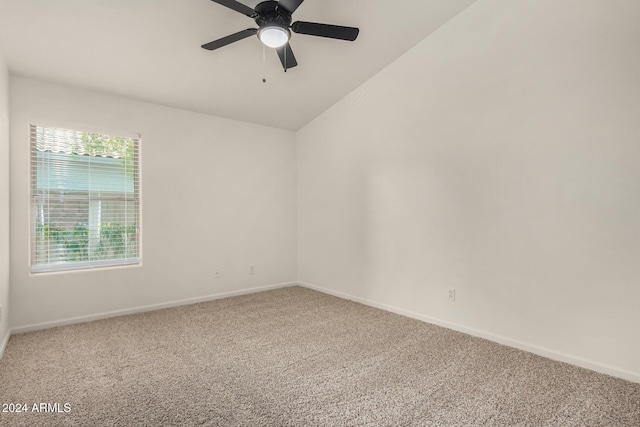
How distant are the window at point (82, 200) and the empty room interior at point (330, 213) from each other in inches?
0.9

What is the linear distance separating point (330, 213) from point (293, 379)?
2.66 m

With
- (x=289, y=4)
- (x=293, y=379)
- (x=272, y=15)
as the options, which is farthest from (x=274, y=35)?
(x=293, y=379)

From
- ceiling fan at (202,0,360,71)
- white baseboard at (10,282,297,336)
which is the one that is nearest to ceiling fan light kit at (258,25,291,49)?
ceiling fan at (202,0,360,71)

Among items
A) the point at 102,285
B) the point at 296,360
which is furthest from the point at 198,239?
the point at 296,360

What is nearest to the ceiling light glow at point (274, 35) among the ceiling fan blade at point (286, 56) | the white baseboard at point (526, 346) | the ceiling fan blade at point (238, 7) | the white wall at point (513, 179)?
the ceiling fan blade at point (238, 7)

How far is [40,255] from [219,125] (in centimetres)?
247

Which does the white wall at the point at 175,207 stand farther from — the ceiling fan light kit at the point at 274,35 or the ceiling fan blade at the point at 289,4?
the ceiling fan blade at the point at 289,4

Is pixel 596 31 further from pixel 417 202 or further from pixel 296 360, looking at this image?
pixel 296 360

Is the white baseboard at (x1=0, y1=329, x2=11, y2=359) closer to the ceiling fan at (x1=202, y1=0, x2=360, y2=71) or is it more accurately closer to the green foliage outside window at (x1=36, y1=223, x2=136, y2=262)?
the green foliage outside window at (x1=36, y1=223, x2=136, y2=262)

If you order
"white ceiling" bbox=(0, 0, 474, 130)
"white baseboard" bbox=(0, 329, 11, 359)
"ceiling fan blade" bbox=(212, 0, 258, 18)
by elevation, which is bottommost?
"white baseboard" bbox=(0, 329, 11, 359)

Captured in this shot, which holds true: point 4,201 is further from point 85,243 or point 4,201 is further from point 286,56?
point 286,56

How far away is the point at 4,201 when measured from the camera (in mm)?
2936

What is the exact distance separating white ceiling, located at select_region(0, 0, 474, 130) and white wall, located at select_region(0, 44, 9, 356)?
0.28m

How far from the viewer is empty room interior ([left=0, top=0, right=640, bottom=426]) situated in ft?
7.45
